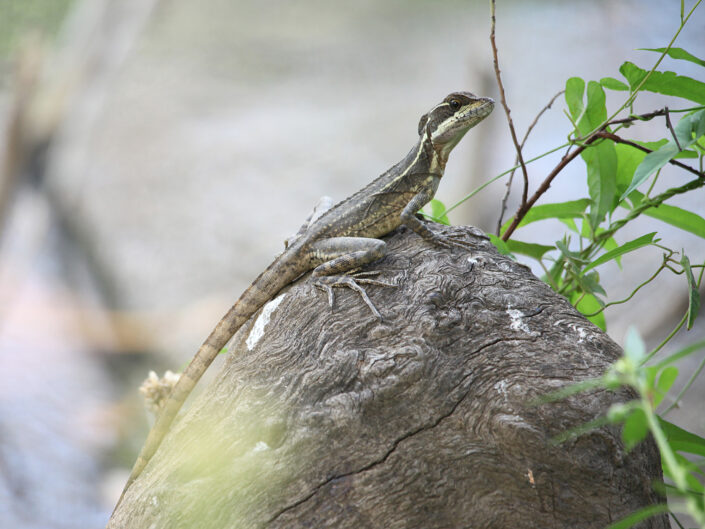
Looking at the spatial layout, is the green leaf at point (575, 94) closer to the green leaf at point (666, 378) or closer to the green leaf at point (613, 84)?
the green leaf at point (613, 84)

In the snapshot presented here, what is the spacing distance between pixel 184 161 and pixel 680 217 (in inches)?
299

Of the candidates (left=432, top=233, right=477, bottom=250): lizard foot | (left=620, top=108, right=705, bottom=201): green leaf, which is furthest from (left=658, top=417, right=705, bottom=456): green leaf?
(left=432, top=233, right=477, bottom=250): lizard foot

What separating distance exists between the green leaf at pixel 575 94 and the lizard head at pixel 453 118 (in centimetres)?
50

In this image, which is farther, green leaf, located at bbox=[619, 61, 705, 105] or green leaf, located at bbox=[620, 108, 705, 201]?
green leaf, located at bbox=[619, 61, 705, 105]

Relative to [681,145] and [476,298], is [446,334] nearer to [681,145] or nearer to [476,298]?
[476,298]

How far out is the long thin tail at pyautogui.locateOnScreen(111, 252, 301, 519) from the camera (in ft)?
8.71

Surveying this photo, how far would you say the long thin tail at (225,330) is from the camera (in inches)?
104

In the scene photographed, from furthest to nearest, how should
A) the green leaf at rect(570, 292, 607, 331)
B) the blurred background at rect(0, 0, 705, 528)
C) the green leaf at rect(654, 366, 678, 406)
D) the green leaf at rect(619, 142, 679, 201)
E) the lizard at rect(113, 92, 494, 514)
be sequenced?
the blurred background at rect(0, 0, 705, 528) < the green leaf at rect(570, 292, 607, 331) < the lizard at rect(113, 92, 494, 514) < the green leaf at rect(654, 366, 678, 406) < the green leaf at rect(619, 142, 679, 201)

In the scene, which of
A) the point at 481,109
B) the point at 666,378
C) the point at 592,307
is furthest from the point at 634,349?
the point at 481,109

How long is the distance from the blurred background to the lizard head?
2369 millimetres

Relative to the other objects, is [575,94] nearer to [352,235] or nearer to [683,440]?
[352,235]

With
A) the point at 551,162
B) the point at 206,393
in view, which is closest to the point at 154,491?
the point at 206,393

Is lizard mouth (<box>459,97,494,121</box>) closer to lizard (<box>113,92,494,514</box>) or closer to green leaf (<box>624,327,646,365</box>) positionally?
lizard (<box>113,92,494,514</box>)

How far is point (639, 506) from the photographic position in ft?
5.96
